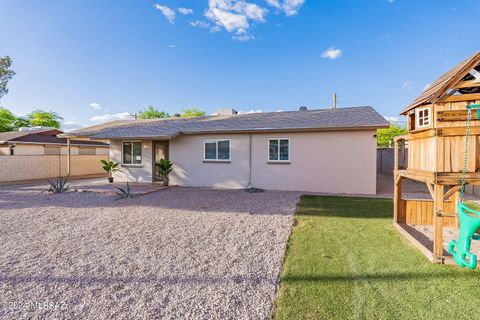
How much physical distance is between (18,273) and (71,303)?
56.7 inches

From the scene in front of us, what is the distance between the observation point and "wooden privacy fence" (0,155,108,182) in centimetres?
1351

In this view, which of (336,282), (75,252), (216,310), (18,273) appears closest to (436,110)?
(336,282)

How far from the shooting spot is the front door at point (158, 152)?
12633mm

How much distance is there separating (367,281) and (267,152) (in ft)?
26.1

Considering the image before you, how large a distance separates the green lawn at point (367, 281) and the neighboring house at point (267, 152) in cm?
508

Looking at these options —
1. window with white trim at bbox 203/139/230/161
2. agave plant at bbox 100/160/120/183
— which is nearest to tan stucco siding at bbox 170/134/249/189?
window with white trim at bbox 203/139/230/161

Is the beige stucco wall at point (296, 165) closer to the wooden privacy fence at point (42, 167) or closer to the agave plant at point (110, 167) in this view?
the agave plant at point (110, 167)

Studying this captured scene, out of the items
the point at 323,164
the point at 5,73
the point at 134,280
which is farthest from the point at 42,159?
the point at 323,164

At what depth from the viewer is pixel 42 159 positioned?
49.5ft

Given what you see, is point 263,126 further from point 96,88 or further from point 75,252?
point 96,88

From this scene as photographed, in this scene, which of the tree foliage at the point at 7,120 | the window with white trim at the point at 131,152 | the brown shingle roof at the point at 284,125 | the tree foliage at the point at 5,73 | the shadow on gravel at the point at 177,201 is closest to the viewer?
the shadow on gravel at the point at 177,201

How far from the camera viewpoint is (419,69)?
49.4 feet

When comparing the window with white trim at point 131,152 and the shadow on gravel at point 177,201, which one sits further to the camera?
the window with white trim at point 131,152

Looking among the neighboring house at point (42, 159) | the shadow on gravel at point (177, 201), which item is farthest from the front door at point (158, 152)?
the neighboring house at point (42, 159)
